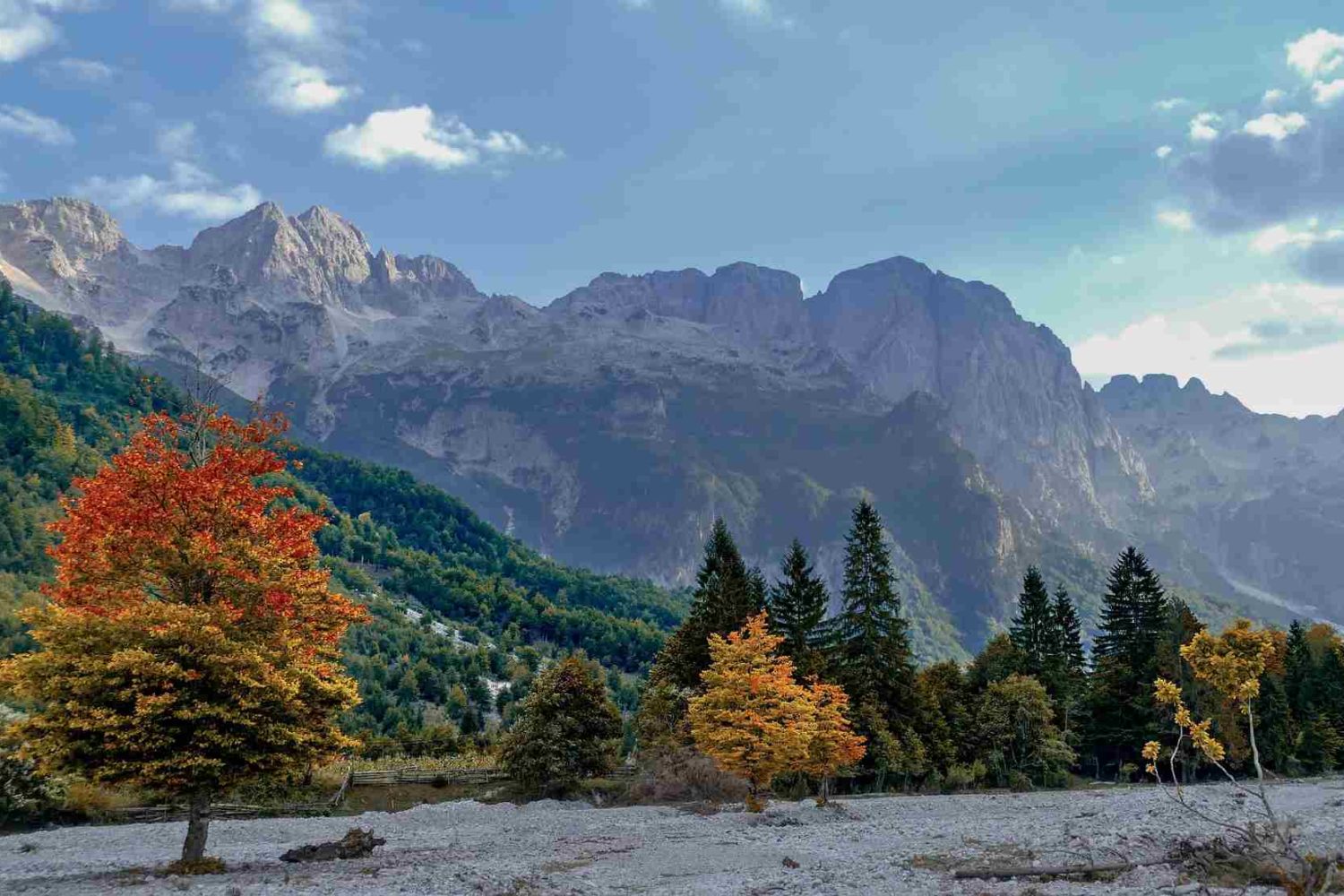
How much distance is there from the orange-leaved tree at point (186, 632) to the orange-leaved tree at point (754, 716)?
75.8ft

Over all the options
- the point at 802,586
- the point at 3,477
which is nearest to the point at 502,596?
the point at 3,477

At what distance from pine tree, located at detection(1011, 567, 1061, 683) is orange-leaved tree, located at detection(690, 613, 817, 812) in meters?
45.7

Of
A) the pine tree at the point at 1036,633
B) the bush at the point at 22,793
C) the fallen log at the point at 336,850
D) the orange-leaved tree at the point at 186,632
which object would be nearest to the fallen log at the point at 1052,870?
the orange-leaved tree at the point at 186,632

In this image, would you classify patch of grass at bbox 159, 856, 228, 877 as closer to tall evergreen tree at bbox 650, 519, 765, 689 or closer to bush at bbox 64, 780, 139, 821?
bush at bbox 64, 780, 139, 821

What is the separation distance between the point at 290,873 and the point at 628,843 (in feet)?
46.3

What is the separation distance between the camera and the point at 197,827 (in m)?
26.0

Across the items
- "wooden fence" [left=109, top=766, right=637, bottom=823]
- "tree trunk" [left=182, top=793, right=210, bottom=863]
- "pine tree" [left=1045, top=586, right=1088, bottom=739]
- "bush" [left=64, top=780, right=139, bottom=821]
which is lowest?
"wooden fence" [left=109, top=766, right=637, bottom=823]

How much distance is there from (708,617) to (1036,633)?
41.5 meters

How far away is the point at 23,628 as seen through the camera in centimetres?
9981

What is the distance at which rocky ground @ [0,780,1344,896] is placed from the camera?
904 inches

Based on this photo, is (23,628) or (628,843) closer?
(628,843)

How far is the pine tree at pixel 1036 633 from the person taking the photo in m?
84.7

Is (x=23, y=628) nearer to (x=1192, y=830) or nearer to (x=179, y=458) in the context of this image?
(x=179, y=458)

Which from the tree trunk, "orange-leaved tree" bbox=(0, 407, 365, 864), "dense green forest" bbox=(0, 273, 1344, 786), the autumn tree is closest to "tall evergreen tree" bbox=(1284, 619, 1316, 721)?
"dense green forest" bbox=(0, 273, 1344, 786)
